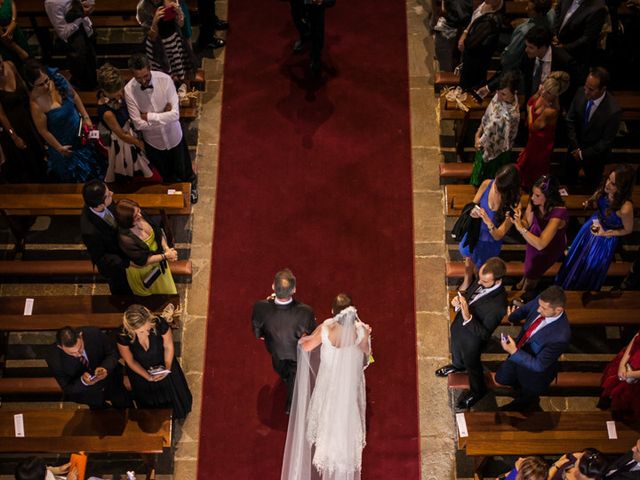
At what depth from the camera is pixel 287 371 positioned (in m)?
6.59

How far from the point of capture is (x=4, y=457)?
6.85 metres

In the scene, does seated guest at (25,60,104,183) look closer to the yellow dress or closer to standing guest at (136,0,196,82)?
standing guest at (136,0,196,82)

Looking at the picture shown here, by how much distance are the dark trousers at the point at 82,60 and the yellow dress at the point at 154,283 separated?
8.27 ft

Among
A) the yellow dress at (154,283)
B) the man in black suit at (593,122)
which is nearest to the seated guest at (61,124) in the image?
the yellow dress at (154,283)

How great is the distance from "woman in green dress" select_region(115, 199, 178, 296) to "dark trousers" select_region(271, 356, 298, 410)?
3.70 feet

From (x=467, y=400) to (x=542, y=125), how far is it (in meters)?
2.32

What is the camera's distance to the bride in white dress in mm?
6125

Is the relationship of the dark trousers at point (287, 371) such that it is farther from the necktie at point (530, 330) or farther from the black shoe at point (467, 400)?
the necktie at point (530, 330)

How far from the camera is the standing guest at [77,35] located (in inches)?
308

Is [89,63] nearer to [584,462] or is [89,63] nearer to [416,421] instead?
[416,421]

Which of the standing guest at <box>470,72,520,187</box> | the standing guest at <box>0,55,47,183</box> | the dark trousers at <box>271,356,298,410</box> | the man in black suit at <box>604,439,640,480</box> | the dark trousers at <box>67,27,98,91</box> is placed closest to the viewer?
the man in black suit at <box>604,439,640,480</box>

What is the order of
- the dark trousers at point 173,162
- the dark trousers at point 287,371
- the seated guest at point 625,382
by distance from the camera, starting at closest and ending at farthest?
1. the seated guest at point 625,382
2. the dark trousers at point 287,371
3. the dark trousers at point 173,162

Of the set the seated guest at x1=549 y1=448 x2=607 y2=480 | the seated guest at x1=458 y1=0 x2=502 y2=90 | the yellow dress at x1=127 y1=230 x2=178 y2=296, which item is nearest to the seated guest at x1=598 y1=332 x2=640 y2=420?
the seated guest at x1=549 y1=448 x2=607 y2=480

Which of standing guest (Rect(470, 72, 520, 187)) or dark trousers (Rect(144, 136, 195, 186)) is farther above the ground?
standing guest (Rect(470, 72, 520, 187))
